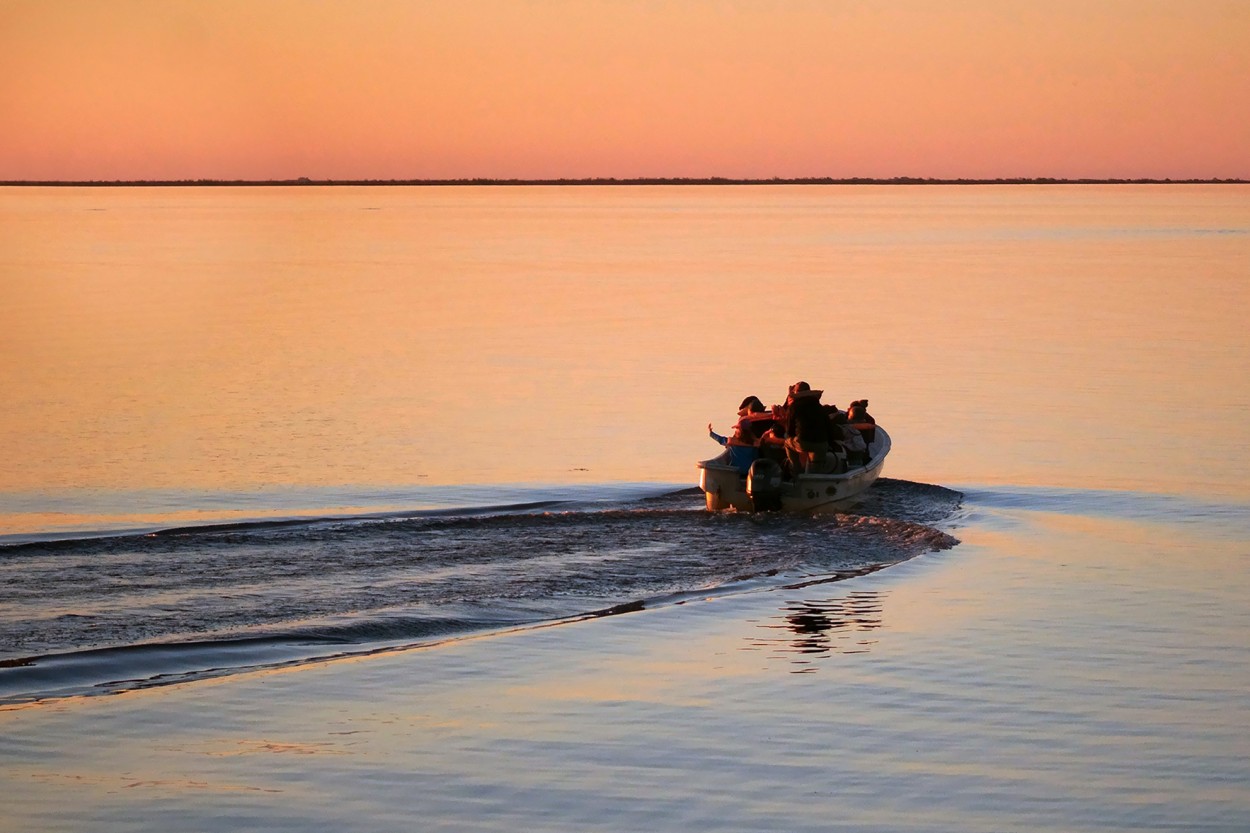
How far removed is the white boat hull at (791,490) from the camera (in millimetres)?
24250

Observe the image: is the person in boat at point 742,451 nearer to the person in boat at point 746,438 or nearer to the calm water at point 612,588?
the person in boat at point 746,438

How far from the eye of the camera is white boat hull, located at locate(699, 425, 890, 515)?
24250 mm

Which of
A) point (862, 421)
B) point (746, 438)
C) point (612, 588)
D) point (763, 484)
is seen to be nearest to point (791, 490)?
point (763, 484)

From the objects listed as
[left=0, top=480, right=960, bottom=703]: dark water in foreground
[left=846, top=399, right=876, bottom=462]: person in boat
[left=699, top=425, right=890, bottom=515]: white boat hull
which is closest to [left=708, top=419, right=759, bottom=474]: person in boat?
[left=699, top=425, right=890, bottom=515]: white boat hull

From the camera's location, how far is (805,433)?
81.7ft

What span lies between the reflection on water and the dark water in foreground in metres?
1.21

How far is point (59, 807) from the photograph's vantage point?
12602mm

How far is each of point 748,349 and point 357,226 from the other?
118707 mm

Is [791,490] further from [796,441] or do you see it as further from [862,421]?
[862,421]

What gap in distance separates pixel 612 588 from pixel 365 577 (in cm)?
283

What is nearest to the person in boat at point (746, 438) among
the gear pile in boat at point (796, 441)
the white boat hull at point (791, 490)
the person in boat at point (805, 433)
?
the gear pile in boat at point (796, 441)

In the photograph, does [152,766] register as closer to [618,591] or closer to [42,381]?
[618,591]

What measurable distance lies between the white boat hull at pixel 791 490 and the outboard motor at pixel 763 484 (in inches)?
3.9

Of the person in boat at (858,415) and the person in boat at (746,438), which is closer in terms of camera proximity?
the person in boat at (746,438)
